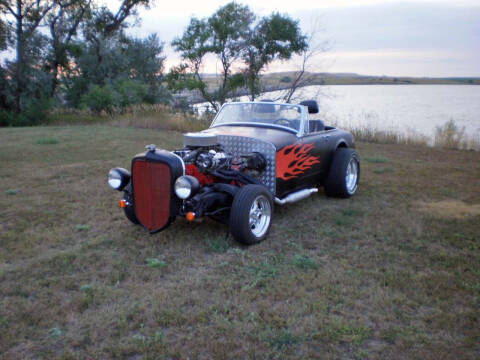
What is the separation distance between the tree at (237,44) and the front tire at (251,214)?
609 inches

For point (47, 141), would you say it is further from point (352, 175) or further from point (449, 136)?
point (449, 136)

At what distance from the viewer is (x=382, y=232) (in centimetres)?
504

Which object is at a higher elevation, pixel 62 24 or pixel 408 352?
pixel 62 24

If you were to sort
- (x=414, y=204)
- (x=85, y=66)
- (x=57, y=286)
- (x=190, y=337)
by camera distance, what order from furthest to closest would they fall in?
(x=85, y=66) < (x=414, y=204) < (x=57, y=286) < (x=190, y=337)

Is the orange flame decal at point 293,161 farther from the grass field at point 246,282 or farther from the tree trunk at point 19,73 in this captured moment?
the tree trunk at point 19,73

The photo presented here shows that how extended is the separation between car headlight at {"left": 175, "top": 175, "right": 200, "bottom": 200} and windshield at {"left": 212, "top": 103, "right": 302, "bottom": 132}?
77.9 inches

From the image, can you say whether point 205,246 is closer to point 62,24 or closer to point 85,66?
point 85,66

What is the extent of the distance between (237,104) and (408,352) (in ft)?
14.4

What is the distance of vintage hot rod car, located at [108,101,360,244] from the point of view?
4.48 m

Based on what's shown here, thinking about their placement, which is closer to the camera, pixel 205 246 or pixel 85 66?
pixel 205 246

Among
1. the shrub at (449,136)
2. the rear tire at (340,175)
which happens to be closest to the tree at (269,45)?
the shrub at (449,136)

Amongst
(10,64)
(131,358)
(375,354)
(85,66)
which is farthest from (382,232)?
(85,66)

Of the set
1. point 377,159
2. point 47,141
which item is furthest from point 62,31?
point 377,159

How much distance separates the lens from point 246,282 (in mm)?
3723
